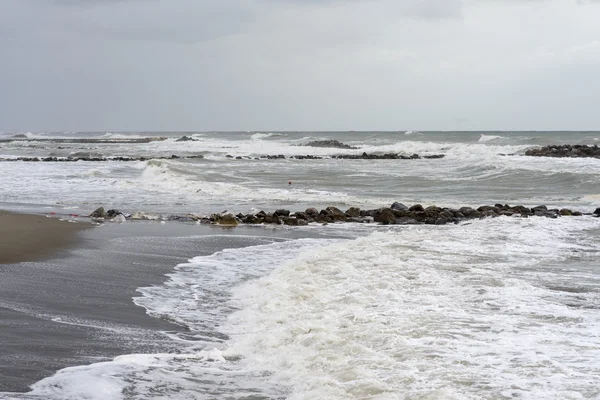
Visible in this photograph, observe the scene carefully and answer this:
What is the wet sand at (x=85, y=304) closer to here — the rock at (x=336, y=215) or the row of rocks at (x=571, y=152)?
the rock at (x=336, y=215)

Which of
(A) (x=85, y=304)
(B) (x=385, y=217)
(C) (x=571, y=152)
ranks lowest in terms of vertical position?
(A) (x=85, y=304)

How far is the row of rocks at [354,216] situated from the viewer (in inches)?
589

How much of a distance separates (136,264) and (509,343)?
5.56 m

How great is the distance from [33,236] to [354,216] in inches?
274

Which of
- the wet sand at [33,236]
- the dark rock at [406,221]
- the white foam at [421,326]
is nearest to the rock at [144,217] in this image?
the wet sand at [33,236]

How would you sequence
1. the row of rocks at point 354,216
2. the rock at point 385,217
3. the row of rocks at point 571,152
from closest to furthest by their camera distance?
the row of rocks at point 354,216
the rock at point 385,217
the row of rocks at point 571,152

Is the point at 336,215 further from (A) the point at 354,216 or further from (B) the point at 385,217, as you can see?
(B) the point at 385,217

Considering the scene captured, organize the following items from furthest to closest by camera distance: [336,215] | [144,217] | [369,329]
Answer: [336,215] < [144,217] < [369,329]

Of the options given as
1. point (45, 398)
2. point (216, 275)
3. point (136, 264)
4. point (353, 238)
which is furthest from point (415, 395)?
point (353, 238)

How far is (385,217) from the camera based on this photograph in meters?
15.2

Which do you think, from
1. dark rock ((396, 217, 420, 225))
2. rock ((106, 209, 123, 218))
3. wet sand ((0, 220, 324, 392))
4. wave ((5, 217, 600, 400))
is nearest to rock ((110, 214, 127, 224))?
rock ((106, 209, 123, 218))

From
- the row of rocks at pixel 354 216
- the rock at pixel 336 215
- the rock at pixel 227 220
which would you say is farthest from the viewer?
the rock at pixel 336 215

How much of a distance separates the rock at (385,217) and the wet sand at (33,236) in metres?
5.91

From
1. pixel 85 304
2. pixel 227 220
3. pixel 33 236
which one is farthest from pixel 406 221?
pixel 85 304
